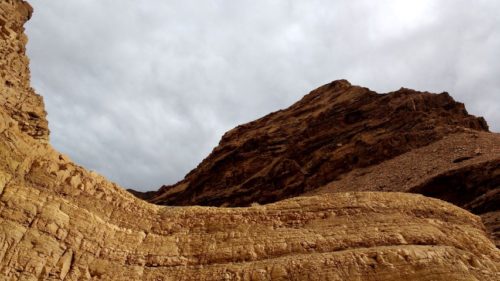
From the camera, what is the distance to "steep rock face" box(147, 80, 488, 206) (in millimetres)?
53844

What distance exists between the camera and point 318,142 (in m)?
59.7

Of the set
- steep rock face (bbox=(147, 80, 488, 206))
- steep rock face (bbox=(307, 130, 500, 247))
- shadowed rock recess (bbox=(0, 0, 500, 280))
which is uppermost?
steep rock face (bbox=(147, 80, 488, 206))

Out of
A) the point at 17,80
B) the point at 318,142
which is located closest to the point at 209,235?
the point at 17,80

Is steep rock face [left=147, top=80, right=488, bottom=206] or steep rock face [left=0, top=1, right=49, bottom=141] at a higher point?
steep rock face [left=147, top=80, right=488, bottom=206]

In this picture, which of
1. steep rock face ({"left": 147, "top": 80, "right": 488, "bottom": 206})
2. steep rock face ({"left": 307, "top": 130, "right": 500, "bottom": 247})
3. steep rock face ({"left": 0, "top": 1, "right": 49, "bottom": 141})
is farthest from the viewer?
steep rock face ({"left": 147, "top": 80, "right": 488, "bottom": 206})

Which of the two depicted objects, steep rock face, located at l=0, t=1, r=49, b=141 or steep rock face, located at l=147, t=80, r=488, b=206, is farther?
steep rock face, located at l=147, t=80, r=488, b=206

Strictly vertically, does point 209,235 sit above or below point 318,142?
below

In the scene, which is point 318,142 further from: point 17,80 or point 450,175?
point 17,80

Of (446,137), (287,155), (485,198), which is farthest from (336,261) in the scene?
(287,155)

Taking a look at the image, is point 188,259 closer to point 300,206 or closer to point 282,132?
point 300,206

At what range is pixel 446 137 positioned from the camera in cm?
5062

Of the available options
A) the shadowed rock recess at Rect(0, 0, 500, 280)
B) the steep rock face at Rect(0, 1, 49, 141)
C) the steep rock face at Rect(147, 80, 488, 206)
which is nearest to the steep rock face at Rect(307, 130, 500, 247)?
the steep rock face at Rect(147, 80, 488, 206)

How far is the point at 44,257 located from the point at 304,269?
5.41m

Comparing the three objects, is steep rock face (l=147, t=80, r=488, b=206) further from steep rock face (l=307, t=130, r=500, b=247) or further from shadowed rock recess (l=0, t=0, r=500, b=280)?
shadowed rock recess (l=0, t=0, r=500, b=280)
